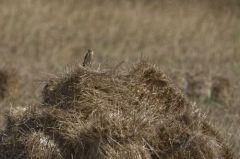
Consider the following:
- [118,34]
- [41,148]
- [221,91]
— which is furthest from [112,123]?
[118,34]

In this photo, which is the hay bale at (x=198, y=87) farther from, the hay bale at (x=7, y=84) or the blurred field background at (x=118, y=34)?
the hay bale at (x=7, y=84)

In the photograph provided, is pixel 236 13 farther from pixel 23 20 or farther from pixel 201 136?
pixel 201 136

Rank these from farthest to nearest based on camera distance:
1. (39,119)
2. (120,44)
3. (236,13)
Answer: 1. (236,13)
2. (120,44)
3. (39,119)

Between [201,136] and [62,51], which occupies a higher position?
[62,51]

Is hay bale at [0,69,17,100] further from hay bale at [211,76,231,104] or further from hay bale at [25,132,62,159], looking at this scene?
hay bale at [25,132,62,159]

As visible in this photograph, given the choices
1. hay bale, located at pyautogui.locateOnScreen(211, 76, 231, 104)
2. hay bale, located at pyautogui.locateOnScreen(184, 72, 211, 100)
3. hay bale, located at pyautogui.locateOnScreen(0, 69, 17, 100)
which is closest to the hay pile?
hay bale, located at pyautogui.locateOnScreen(0, 69, 17, 100)

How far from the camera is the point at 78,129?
20.4ft

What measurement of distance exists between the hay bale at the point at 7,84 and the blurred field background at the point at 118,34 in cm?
215

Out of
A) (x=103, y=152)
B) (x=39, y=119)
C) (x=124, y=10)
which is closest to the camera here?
(x=103, y=152)

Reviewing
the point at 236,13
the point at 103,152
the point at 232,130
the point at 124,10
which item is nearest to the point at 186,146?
the point at 103,152

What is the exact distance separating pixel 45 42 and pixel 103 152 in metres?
10.2

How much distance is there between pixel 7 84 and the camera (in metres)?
10.7

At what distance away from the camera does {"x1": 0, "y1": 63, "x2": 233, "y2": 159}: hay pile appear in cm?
618

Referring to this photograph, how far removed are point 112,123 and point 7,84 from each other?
15.5ft
